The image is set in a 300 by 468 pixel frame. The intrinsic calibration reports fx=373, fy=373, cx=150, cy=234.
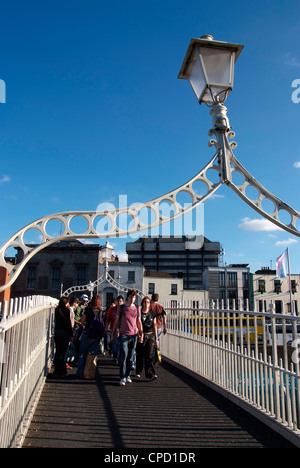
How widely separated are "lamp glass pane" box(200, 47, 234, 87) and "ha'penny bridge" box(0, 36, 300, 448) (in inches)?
0.5

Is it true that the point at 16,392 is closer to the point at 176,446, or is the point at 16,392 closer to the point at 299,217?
the point at 176,446

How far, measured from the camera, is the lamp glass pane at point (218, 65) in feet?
15.9

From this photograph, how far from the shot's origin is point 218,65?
4.91 meters

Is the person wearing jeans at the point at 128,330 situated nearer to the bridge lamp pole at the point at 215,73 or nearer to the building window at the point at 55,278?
the bridge lamp pole at the point at 215,73

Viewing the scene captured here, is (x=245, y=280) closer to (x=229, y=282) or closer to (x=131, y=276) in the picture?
(x=229, y=282)

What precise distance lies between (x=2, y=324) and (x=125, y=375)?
4.99 m

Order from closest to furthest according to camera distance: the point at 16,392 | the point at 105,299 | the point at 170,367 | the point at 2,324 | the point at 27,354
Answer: the point at 2,324
the point at 16,392
the point at 27,354
the point at 170,367
the point at 105,299

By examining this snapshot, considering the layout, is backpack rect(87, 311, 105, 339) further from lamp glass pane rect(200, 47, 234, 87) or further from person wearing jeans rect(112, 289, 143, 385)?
lamp glass pane rect(200, 47, 234, 87)

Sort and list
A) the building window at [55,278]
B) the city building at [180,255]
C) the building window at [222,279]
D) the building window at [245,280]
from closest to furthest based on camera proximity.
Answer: the building window at [55,278]
the building window at [245,280]
the building window at [222,279]
the city building at [180,255]

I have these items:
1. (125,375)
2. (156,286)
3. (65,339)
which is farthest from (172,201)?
(156,286)

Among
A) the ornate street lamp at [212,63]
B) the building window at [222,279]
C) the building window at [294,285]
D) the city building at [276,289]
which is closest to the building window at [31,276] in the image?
the building window at [222,279]

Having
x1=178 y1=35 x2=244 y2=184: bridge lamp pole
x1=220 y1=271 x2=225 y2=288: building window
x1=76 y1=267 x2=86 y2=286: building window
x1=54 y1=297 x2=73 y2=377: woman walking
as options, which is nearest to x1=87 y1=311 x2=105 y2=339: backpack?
x1=54 y1=297 x2=73 y2=377: woman walking

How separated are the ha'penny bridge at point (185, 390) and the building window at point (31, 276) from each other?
3659 centimetres
